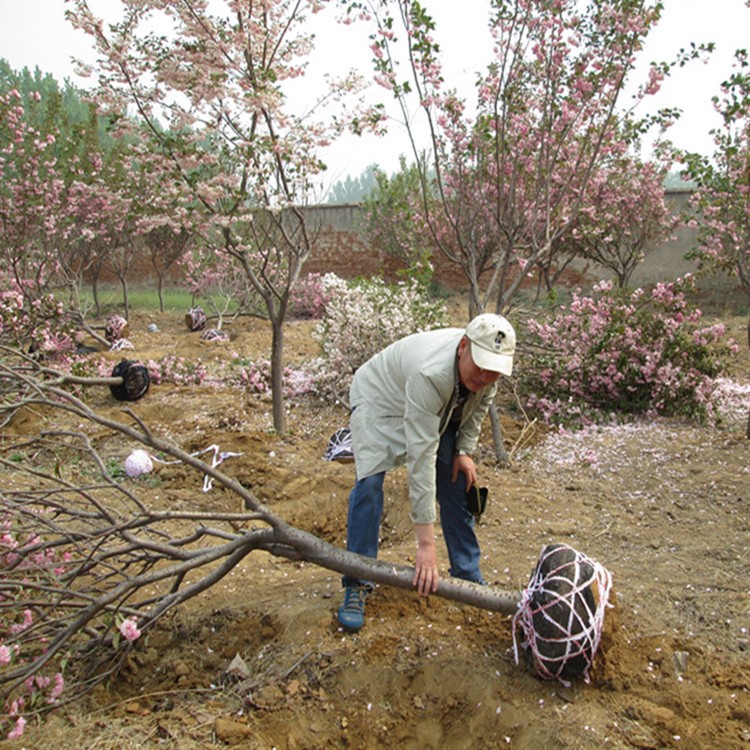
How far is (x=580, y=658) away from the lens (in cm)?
247

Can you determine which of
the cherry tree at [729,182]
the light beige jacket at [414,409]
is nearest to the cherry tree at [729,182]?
the cherry tree at [729,182]

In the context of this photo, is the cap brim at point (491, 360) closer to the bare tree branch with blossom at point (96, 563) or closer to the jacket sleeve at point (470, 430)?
the jacket sleeve at point (470, 430)

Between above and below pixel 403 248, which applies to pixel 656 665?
below

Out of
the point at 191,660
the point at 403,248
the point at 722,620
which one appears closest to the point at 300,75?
the point at 191,660

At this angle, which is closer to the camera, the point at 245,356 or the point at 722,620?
the point at 722,620

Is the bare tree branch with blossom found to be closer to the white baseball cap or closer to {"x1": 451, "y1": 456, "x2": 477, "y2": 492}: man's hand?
{"x1": 451, "y1": 456, "x2": 477, "y2": 492}: man's hand

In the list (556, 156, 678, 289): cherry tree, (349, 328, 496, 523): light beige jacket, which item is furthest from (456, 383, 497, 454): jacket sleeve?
(556, 156, 678, 289): cherry tree

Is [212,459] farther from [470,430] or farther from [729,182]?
[729,182]

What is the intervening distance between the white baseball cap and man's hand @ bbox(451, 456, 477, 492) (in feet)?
2.39

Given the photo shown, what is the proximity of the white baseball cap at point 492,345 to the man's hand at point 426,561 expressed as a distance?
64 centimetres

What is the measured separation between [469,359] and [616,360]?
4.34 metres

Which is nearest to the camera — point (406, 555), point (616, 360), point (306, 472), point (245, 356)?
point (406, 555)

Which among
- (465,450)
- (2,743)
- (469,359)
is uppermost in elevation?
(469,359)

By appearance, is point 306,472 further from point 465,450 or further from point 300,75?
point 300,75
